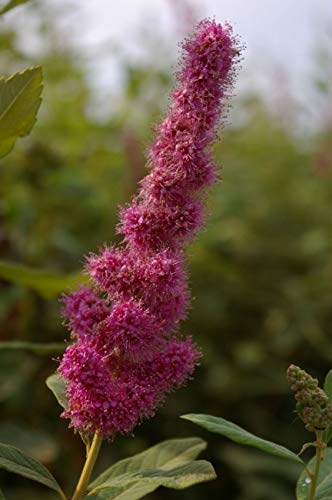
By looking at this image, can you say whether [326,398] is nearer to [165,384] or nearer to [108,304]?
[165,384]

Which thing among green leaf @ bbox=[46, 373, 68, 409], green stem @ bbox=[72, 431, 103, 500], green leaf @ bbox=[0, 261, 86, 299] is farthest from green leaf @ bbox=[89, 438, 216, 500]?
green leaf @ bbox=[0, 261, 86, 299]

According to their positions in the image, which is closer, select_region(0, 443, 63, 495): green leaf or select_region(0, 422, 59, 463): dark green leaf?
select_region(0, 443, 63, 495): green leaf

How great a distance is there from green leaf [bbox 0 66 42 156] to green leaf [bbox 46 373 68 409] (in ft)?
1.24

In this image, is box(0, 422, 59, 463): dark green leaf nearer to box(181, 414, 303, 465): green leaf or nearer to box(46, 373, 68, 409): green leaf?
box(46, 373, 68, 409): green leaf

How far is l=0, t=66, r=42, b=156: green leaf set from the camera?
1264mm

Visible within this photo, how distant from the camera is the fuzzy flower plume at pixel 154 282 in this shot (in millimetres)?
1162

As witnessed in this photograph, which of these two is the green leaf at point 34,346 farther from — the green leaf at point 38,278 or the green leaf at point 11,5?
the green leaf at point 11,5

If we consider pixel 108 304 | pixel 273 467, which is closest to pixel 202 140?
pixel 108 304

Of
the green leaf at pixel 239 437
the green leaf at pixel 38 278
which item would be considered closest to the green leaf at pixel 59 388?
the green leaf at pixel 239 437

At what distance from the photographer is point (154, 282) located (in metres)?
1.17

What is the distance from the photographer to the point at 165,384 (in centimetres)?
119

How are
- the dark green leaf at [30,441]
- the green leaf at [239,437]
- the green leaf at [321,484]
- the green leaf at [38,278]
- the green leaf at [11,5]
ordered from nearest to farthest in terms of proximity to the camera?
1. the green leaf at [239,437]
2. the green leaf at [321,484]
3. the green leaf at [11,5]
4. the green leaf at [38,278]
5. the dark green leaf at [30,441]

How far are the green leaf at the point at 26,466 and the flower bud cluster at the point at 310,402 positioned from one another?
37 cm

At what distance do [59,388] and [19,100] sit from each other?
46 cm
